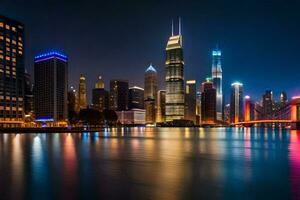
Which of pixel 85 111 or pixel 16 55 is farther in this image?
pixel 16 55

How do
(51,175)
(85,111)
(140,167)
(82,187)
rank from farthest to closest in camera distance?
1. (85,111)
2. (140,167)
3. (51,175)
4. (82,187)

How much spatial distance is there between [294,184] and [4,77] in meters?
168

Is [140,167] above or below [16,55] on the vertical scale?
below

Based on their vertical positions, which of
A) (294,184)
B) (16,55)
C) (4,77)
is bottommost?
(294,184)

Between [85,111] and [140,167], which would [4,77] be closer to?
[85,111]

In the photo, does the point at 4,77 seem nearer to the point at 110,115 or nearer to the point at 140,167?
the point at 110,115

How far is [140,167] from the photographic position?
2934cm

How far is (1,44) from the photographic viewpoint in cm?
16975

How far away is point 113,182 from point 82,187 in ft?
7.65

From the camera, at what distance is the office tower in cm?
16300

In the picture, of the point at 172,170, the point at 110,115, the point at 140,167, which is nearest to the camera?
the point at 172,170

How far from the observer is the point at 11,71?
173 meters

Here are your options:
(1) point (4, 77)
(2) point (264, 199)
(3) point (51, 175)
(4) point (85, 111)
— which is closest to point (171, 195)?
(2) point (264, 199)

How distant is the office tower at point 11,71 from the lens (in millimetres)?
163000
